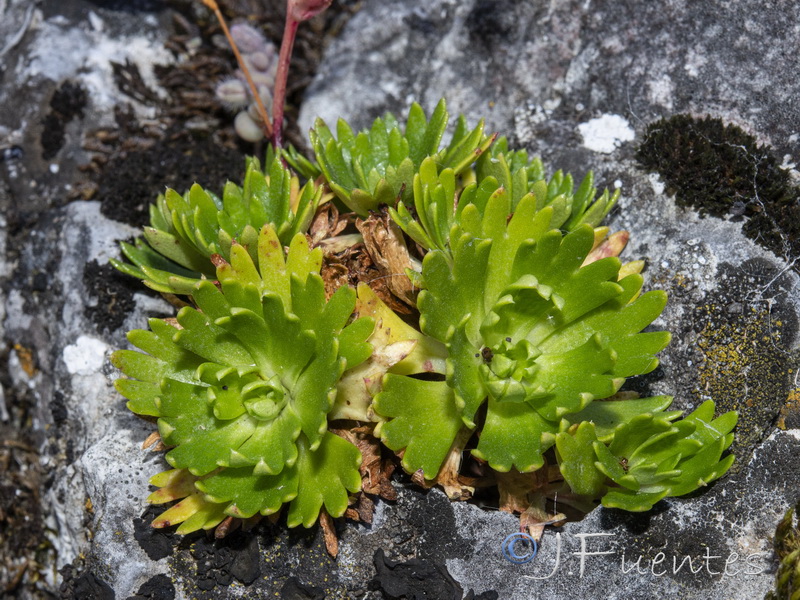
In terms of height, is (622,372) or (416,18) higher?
(416,18)

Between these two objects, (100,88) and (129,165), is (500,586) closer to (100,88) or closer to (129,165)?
(129,165)

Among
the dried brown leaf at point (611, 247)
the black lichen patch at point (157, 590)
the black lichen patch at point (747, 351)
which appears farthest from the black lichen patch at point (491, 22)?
the black lichen patch at point (157, 590)

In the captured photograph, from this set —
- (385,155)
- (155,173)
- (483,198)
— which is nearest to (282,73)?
(385,155)

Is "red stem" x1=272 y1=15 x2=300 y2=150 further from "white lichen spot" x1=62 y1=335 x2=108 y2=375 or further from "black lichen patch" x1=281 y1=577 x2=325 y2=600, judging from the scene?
"black lichen patch" x1=281 y1=577 x2=325 y2=600

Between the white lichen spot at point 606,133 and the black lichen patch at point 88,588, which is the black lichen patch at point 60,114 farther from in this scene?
the white lichen spot at point 606,133

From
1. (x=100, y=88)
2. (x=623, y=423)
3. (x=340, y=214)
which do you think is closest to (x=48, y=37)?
(x=100, y=88)

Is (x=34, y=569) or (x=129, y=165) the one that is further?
(x=129, y=165)

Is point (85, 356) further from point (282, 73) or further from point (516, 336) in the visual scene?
point (516, 336)
